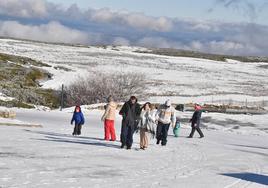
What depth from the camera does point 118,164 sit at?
1527cm

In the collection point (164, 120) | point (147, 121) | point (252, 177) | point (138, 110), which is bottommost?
point (252, 177)

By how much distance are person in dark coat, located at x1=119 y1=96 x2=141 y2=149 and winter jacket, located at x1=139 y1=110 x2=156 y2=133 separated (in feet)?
0.61

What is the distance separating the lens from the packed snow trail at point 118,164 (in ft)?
40.6

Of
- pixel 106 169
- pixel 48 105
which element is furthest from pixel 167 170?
pixel 48 105

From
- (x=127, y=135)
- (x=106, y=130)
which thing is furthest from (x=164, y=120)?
(x=127, y=135)

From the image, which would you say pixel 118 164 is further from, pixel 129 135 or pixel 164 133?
pixel 164 133

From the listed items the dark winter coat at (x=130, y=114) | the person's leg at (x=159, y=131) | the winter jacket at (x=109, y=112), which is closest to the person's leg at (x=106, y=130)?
the winter jacket at (x=109, y=112)

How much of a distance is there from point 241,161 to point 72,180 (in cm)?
752

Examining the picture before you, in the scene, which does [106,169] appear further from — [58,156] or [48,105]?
[48,105]

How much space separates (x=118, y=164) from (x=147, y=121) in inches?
160

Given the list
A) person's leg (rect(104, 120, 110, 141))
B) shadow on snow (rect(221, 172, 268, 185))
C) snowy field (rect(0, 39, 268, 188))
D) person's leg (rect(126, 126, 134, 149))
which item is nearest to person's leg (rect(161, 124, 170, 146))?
snowy field (rect(0, 39, 268, 188))

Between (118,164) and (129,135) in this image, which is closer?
(118,164)

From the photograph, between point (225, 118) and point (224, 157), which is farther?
point (225, 118)

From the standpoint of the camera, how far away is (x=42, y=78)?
6931 cm
